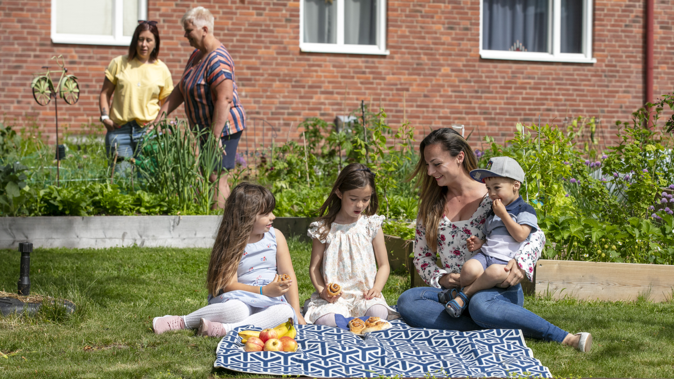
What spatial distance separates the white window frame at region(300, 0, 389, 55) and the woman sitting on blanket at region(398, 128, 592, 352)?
6141 millimetres

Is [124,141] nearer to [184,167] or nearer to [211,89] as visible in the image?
[184,167]

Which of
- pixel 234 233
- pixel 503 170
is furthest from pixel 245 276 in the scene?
pixel 503 170

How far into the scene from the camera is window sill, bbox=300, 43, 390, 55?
988 cm

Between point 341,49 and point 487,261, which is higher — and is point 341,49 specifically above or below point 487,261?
above

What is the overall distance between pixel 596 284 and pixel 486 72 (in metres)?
6.51

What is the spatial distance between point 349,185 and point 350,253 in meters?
0.42

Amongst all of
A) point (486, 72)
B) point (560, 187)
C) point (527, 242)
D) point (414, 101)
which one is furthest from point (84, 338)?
point (486, 72)

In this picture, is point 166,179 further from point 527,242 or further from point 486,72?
point 486,72

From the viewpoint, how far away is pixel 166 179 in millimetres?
6262

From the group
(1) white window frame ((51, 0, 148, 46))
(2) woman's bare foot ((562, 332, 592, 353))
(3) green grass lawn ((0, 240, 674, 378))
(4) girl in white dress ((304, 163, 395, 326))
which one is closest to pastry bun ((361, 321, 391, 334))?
(4) girl in white dress ((304, 163, 395, 326))

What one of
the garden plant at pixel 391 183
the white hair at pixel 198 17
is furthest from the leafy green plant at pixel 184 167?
the white hair at pixel 198 17

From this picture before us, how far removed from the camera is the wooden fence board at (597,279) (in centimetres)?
437

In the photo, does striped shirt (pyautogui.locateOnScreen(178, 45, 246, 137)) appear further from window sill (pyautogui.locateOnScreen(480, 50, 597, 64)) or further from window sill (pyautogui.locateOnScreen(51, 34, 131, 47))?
window sill (pyautogui.locateOnScreen(480, 50, 597, 64))

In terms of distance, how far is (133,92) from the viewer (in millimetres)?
7043
